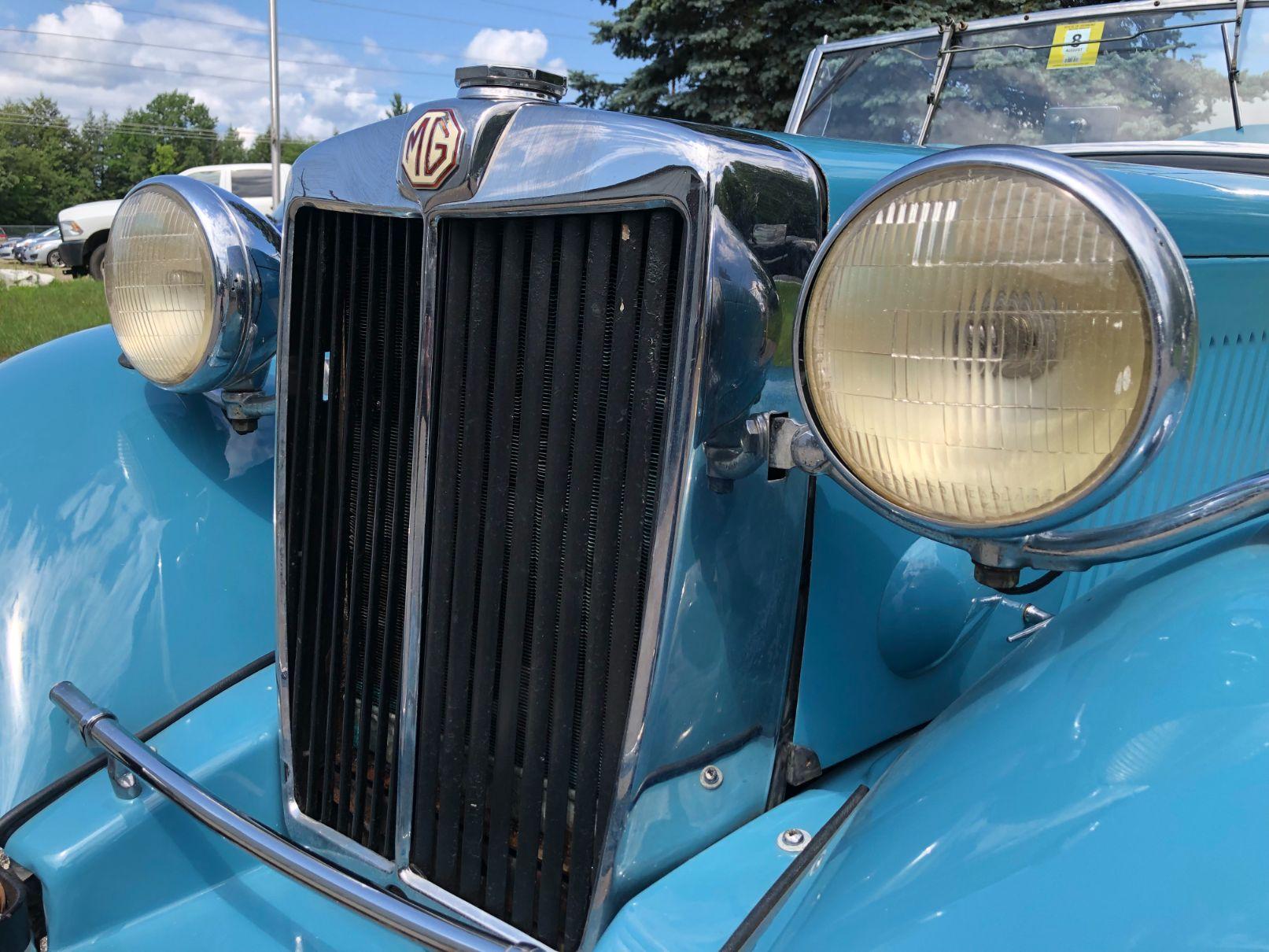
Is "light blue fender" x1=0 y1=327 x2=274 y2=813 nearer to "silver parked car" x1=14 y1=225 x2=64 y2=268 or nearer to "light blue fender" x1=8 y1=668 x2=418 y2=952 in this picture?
"light blue fender" x1=8 y1=668 x2=418 y2=952

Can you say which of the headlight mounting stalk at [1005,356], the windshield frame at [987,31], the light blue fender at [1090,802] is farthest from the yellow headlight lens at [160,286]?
the windshield frame at [987,31]

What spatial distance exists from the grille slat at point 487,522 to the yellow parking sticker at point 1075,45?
6.96ft

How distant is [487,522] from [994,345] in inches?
25.0

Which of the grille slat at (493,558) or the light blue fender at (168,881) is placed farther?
the light blue fender at (168,881)

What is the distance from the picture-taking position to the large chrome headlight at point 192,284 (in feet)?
5.26

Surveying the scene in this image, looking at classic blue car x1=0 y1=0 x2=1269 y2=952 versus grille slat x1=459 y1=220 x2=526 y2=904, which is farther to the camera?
grille slat x1=459 y1=220 x2=526 y2=904

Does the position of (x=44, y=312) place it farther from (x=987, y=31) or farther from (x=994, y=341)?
(x=994, y=341)

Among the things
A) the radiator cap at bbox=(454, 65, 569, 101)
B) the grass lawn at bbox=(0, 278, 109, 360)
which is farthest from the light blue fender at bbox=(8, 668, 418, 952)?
the grass lawn at bbox=(0, 278, 109, 360)

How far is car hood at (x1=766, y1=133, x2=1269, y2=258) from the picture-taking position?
4.28 ft

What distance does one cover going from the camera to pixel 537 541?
1267mm

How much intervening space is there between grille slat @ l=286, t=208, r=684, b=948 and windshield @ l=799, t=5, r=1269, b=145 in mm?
1901

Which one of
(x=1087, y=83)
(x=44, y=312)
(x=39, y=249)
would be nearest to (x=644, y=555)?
(x=1087, y=83)

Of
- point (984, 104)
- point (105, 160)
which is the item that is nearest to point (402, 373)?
point (984, 104)

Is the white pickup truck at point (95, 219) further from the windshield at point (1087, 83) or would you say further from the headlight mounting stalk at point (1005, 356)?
the headlight mounting stalk at point (1005, 356)
